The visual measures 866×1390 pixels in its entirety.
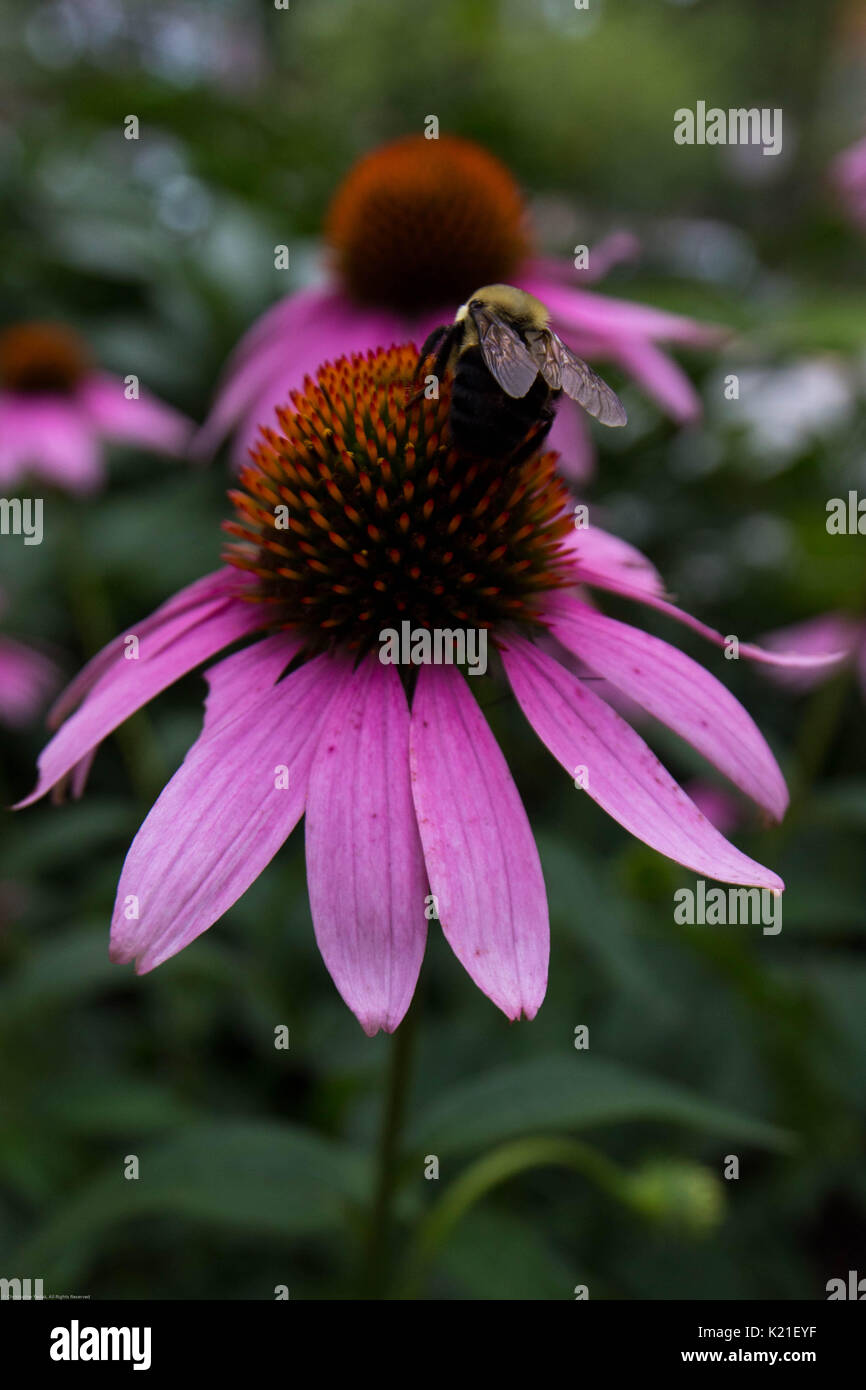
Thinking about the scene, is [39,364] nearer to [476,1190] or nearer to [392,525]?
[392,525]

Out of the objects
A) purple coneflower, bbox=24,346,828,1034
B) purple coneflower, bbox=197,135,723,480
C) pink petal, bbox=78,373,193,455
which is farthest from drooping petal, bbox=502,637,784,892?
pink petal, bbox=78,373,193,455

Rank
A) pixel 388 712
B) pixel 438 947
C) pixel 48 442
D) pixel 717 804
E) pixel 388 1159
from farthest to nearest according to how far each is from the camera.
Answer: pixel 717 804 → pixel 48 442 → pixel 438 947 → pixel 388 1159 → pixel 388 712

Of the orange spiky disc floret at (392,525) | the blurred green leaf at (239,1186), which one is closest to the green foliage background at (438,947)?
the blurred green leaf at (239,1186)

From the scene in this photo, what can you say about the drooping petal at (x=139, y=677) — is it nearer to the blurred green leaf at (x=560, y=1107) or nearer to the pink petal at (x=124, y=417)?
the blurred green leaf at (x=560, y=1107)

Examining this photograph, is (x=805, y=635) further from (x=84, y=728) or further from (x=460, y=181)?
(x=84, y=728)

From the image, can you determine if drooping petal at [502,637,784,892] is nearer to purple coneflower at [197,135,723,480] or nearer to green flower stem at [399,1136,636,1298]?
green flower stem at [399,1136,636,1298]

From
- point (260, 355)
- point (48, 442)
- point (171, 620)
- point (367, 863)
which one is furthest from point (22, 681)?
point (367, 863)

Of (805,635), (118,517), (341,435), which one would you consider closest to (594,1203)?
(805,635)
